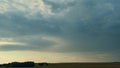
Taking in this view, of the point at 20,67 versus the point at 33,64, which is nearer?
the point at 20,67

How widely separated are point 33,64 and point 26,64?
3.78m

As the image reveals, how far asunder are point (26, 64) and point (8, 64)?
10296 millimetres

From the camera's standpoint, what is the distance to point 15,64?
7259 inches

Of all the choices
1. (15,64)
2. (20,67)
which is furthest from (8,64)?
(20,67)

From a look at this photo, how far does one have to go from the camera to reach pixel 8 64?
596 feet

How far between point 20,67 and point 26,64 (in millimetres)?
13111

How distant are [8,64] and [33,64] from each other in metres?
14.0

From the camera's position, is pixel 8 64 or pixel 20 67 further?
pixel 8 64

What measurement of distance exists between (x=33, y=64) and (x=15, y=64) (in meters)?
11.8

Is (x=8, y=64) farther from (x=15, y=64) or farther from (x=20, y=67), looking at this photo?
(x=20, y=67)

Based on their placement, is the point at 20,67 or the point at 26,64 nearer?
the point at 20,67

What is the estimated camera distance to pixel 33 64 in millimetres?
178750

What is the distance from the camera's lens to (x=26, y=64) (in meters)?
179
